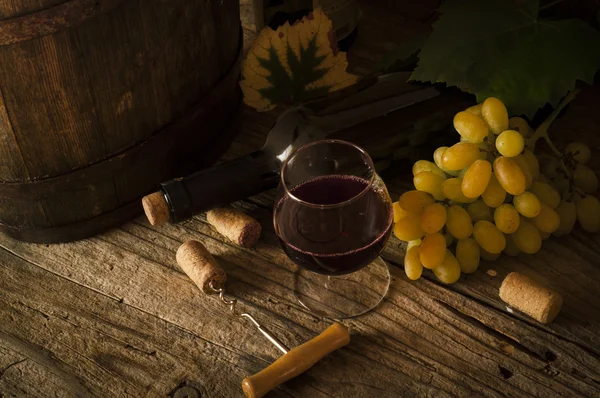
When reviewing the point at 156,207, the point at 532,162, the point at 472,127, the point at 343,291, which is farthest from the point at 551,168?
the point at 156,207

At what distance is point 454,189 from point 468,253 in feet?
0.33

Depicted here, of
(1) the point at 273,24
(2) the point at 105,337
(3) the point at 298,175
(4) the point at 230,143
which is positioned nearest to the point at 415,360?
(3) the point at 298,175

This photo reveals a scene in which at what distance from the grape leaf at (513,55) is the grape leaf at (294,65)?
0.56ft

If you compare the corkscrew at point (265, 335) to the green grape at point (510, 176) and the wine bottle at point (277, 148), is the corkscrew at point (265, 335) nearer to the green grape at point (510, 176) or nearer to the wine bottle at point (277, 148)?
the wine bottle at point (277, 148)

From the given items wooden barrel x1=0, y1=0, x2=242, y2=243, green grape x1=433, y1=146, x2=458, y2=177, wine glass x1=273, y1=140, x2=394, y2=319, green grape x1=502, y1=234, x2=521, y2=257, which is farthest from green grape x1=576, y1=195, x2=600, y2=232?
wooden barrel x1=0, y1=0, x2=242, y2=243

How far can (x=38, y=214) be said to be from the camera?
117cm

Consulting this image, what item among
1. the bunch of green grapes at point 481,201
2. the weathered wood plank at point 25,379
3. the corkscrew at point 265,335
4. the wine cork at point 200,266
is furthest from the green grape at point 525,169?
the weathered wood plank at point 25,379

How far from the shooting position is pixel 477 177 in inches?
40.3

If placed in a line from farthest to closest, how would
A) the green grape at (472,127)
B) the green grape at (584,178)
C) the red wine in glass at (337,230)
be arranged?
1. the green grape at (584,178)
2. the green grape at (472,127)
3. the red wine in glass at (337,230)

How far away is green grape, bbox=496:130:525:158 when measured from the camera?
3.38 feet

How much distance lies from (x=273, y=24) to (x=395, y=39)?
0.95 feet

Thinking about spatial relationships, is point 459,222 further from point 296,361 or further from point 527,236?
point 296,361

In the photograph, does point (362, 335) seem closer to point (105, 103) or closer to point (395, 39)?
point (105, 103)

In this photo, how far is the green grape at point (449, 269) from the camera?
1.10 m
